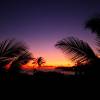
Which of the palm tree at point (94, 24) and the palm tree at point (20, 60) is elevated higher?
the palm tree at point (94, 24)

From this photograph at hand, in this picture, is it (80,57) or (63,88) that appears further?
(63,88)

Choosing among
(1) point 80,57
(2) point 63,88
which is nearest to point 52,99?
(2) point 63,88

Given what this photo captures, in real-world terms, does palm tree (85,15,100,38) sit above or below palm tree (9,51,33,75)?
above

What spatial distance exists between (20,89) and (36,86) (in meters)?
0.74

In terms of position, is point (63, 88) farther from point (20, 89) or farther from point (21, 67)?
point (21, 67)

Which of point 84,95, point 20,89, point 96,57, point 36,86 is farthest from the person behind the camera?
point 36,86

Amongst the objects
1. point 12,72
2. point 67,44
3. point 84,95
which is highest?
point 67,44

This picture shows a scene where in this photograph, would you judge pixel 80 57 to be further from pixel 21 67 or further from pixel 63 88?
pixel 63 88

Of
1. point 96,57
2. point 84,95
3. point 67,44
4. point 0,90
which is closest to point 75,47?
point 67,44

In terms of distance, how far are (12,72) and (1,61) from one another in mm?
593

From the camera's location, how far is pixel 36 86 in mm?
7012

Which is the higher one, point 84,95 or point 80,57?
point 80,57

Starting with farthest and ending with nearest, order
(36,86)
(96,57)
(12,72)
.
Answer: (36,86) → (12,72) → (96,57)

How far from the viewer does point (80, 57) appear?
180 inches
